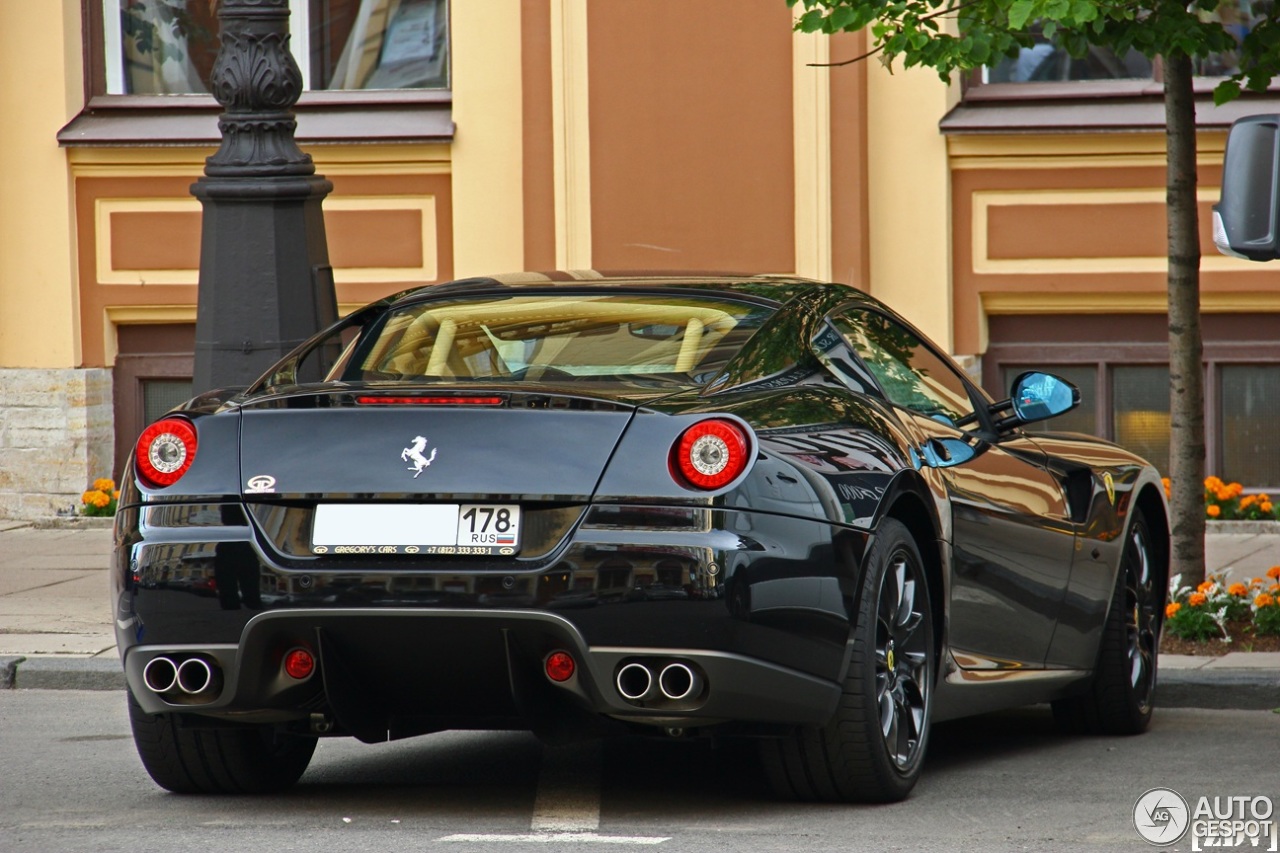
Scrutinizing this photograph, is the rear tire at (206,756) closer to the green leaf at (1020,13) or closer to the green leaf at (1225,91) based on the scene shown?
the green leaf at (1020,13)

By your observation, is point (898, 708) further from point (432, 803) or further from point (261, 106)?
point (261, 106)

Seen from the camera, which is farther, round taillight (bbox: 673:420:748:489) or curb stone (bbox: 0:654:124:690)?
curb stone (bbox: 0:654:124:690)

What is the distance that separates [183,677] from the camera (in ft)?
16.4

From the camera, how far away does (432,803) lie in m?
5.54

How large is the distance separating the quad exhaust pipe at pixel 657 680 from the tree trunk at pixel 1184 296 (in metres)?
4.35

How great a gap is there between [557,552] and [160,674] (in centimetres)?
105

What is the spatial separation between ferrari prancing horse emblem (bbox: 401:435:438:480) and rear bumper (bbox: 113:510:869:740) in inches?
8.4

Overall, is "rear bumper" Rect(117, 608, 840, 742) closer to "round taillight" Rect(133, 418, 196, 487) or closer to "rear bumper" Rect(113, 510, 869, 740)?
"rear bumper" Rect(113, 510, 869, 740)

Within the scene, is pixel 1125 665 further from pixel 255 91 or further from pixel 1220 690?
pixel 255 91

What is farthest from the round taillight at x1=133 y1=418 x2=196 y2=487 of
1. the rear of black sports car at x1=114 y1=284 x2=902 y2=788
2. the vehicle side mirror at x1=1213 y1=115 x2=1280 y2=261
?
the vehicle side mirror at x1=1213 y1=115 x2=1280 y2=261

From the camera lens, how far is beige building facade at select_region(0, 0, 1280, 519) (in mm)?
12367

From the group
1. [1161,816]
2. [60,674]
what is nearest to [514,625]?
[1161,816]

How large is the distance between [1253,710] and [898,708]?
248 centimetres

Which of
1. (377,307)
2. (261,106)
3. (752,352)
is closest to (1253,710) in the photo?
(752,352)
